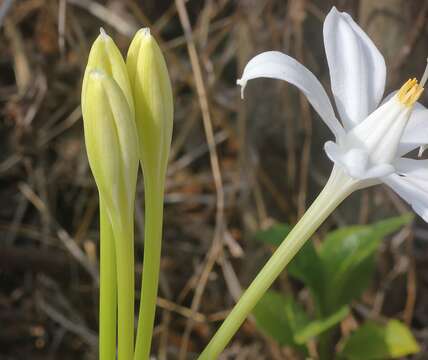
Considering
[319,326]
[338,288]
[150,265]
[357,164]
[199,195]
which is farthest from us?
[199,195]

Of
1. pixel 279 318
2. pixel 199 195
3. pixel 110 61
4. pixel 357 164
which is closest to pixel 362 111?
pixel 357 164

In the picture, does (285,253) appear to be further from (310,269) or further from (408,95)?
(310,269)

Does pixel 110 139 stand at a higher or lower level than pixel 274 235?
higher

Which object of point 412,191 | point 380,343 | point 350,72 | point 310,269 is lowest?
point 380,343

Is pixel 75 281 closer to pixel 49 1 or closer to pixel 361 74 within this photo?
pixel 49 1

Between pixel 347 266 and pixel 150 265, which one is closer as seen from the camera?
pixel 150 265

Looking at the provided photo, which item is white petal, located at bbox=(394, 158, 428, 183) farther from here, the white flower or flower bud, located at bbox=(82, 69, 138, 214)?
flower bud, located at bbox=(82, 69, 138, 214)

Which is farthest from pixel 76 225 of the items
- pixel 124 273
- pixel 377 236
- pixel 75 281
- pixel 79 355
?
pixel 124 273

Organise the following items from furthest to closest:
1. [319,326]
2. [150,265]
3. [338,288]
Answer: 1. [338,288]
2. [319,326]
3. [150,265]
